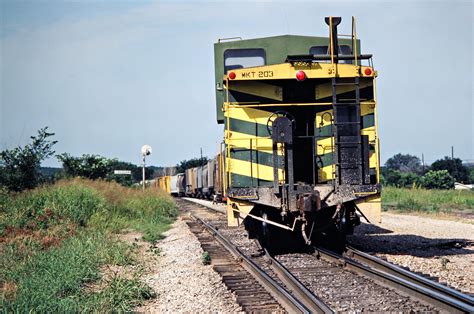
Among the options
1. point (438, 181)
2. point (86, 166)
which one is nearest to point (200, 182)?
point (86, 166)

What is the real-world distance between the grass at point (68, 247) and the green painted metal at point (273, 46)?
3844 millimetres

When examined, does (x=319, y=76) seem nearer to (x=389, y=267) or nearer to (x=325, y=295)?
(x=389, y=267)

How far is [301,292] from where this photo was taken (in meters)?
6.49

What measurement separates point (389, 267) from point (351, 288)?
0.93 m

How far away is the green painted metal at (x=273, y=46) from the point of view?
447 inches

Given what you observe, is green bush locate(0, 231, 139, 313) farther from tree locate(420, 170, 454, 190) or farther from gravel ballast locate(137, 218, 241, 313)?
tree locate(420, 170, 454, 190)

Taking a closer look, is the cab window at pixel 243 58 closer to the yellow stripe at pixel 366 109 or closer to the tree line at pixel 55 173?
the yellow stripe at pixel 366 109

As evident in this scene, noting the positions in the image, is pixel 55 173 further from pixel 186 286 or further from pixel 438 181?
pixel 438 181

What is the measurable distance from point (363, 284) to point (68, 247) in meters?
6.20

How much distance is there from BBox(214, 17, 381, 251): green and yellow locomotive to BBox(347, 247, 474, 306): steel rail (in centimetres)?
69

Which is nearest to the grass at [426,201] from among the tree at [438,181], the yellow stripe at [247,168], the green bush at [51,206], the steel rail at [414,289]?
the green bush at [51,206]

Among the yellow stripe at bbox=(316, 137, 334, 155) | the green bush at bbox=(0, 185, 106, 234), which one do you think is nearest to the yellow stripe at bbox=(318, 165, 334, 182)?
the yellow stripe at bbox=(316, 137, 334, 155)

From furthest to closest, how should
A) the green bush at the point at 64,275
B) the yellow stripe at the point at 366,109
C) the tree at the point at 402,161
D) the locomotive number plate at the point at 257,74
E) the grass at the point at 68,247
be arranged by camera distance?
the tree at the point at 402,161, the yellow stripe at the point at 366,109, the locomotive number plate at the point at 257,74, the grass at the point at 68,247, the green bush at the point at 64,275

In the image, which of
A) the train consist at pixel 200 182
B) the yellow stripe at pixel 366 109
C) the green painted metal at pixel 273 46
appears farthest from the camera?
the train consist at pixel 200 182
